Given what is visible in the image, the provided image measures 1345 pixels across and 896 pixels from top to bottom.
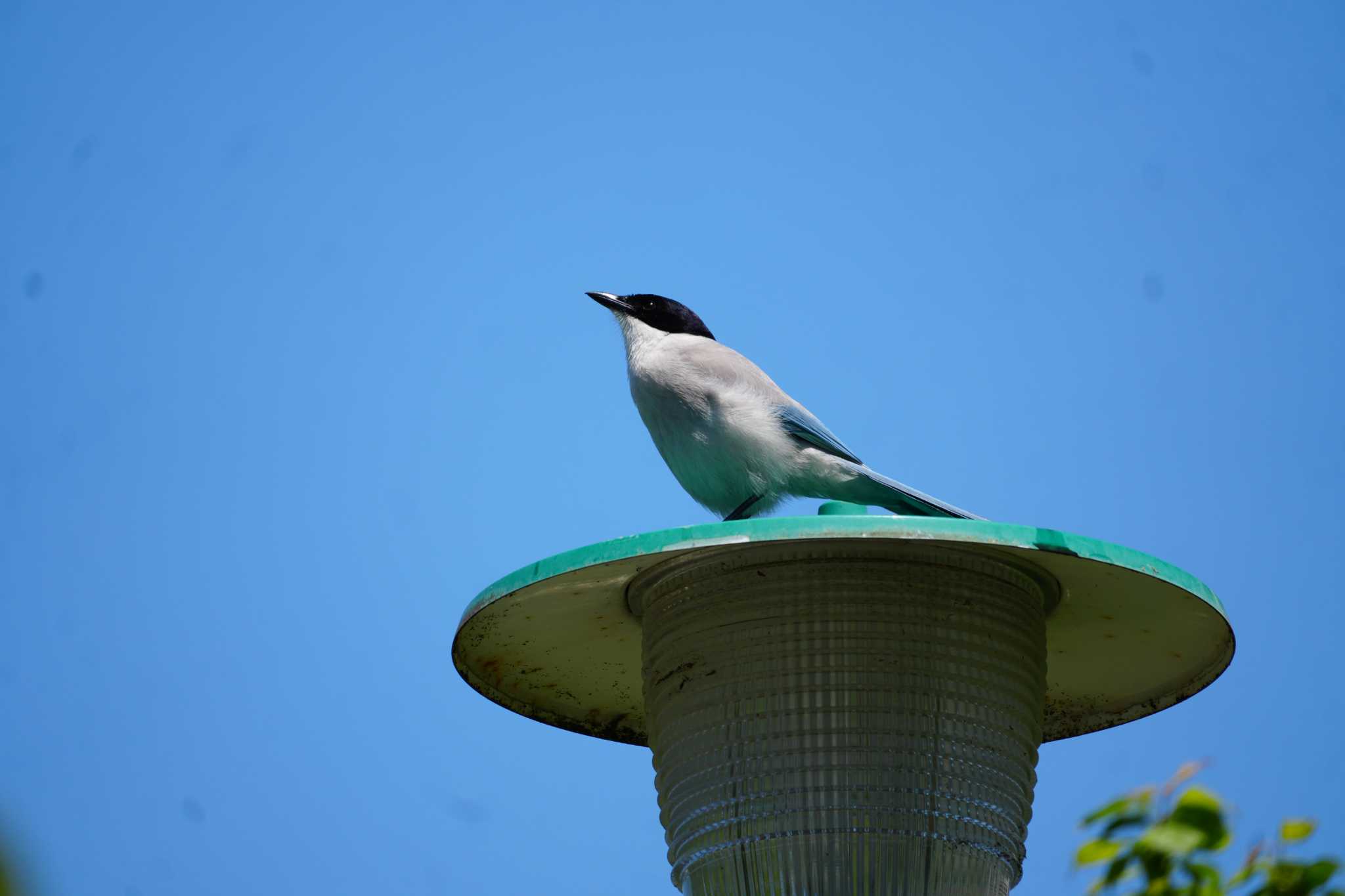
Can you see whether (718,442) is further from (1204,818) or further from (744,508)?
(1204,818)

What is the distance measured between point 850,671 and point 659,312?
11.9 ft

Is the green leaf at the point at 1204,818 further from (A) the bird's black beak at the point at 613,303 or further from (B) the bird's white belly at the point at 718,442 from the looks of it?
(A) the bird's black beak at the point at 613,303

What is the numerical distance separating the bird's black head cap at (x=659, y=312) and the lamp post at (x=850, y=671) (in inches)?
114

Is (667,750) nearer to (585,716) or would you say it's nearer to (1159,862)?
(585,716)

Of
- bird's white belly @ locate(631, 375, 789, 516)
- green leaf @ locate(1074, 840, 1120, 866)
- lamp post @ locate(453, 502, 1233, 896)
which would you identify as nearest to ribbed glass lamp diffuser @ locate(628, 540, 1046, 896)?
lamp post @ locate(453, 502, 1233, 896)

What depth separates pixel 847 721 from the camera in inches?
198

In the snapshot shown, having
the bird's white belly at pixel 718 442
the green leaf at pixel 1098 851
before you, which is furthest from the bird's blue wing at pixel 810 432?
the green leaf at pixel 1098 851

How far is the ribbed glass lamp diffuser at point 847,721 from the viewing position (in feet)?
16.2

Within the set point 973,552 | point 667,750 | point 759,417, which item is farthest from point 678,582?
point 759,417

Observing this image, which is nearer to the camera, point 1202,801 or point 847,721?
point 1202,801

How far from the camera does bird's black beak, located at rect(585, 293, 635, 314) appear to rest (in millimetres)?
8484

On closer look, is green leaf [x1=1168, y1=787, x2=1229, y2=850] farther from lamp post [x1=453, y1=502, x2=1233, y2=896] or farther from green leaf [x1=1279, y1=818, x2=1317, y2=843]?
lamp post [x1=453, y1=502, x2=1233, y2=896]

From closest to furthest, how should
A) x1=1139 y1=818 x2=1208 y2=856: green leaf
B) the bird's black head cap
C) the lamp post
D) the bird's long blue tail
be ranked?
x1=1139 y1=818 x2=1208 y2=856: green leaf, the lamp post, the bird's long blue tail, the bird's black head cap

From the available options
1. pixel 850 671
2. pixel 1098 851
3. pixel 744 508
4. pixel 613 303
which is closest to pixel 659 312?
pixel 613 303
